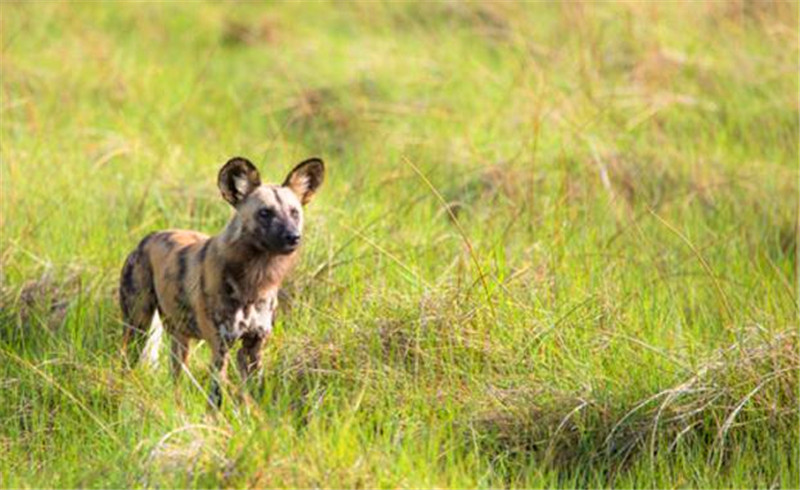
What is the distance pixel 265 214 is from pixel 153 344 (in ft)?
2.48

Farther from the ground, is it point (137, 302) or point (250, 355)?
point (137, 302)

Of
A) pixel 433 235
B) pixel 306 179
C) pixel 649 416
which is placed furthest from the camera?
pixel 433 235

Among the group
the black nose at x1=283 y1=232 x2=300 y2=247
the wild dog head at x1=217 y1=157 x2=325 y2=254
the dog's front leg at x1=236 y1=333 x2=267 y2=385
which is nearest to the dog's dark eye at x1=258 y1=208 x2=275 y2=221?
the wild dog head at x1=217 y1=157 x2=325 y2=254

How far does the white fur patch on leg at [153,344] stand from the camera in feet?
19.0

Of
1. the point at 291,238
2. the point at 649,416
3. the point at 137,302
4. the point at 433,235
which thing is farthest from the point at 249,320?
the point at 433,235

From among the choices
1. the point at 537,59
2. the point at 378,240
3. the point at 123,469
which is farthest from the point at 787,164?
the point at 123,469

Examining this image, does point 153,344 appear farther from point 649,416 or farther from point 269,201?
point 649,416

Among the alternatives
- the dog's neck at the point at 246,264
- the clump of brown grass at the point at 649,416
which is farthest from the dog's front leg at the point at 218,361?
the clump of brown grass at the point at 649,416

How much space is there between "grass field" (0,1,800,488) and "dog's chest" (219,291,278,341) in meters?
0.15

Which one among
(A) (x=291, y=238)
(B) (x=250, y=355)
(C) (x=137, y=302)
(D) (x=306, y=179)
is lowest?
(B) (x=250, y=355)

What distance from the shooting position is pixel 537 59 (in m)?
9.63

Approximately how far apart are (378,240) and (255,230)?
47.9 inches

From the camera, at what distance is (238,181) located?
18.4ft

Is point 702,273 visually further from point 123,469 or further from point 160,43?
point 160,43
